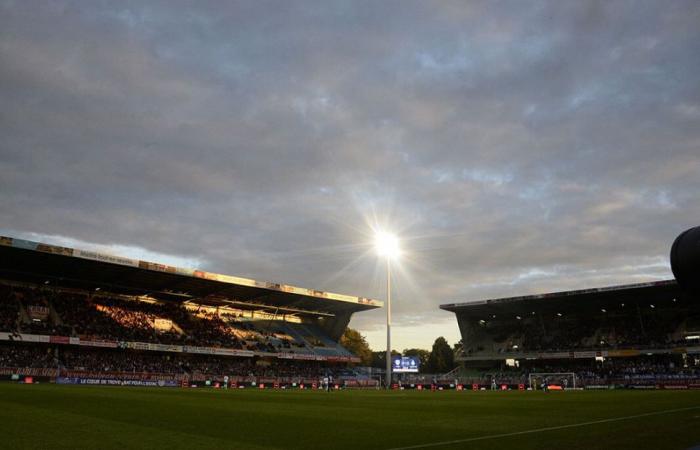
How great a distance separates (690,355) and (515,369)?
22.2 m

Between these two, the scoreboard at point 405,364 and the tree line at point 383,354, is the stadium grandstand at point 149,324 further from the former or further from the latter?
the tree line at point 383,354

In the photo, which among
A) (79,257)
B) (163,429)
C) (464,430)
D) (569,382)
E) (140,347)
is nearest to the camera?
(163,429)

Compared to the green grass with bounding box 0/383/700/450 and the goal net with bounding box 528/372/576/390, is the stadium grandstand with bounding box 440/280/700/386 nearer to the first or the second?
the goal net with bounding box 528/372/576/390

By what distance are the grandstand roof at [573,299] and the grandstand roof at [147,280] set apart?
622 inches

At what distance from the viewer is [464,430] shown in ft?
44.8

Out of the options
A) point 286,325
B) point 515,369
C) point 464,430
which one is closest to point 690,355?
point 515,369

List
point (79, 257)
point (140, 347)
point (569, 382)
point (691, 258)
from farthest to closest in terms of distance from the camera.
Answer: point (569, 382)
point (140, 347)
point (79, 257)
point (691, 258)

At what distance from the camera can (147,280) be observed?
62.4 m

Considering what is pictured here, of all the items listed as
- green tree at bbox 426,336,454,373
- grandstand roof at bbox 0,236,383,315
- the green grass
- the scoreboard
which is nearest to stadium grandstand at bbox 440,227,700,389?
the scoreboard

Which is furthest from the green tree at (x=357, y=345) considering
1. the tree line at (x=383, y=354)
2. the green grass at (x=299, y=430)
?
the green grass at (x=299, y=430)

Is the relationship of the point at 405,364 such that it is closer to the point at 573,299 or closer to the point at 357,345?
the point at 573,299

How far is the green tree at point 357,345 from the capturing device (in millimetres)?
131375

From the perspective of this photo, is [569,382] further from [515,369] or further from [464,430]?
[464,430]

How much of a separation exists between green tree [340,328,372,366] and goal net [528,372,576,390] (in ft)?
228
